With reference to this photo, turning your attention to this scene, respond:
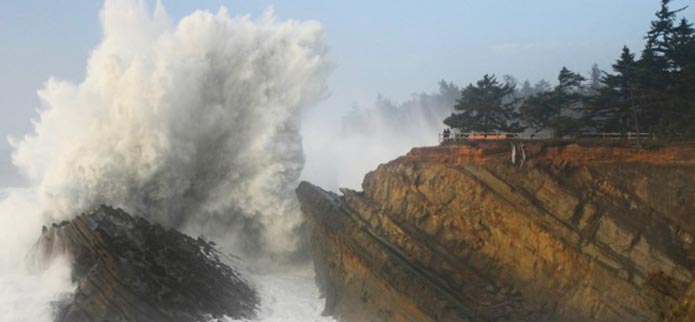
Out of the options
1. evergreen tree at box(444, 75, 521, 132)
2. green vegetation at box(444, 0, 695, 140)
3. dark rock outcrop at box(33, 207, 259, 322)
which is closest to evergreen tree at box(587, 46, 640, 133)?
green vegetation at box(444, 0, 695, 140)

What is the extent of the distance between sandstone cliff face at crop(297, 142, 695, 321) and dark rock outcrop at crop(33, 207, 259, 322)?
157 inches

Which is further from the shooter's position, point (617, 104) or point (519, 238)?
point (617, 104)

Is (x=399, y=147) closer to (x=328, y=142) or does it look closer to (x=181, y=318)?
(x=328, y=142)

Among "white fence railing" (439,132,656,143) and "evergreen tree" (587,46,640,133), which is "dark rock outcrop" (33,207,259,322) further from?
"evergreen tree" (587,46,640,133)

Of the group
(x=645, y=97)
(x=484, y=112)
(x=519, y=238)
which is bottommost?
(x=519, y=238)

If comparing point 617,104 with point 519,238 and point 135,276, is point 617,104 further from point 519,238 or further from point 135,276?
point 135,276

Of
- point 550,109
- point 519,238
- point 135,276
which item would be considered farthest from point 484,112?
point 135,276

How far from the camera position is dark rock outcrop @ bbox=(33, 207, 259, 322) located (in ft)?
52.6

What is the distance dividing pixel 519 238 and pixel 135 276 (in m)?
11.6

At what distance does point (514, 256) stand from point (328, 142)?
101 ft

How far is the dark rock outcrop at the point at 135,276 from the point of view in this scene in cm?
1603

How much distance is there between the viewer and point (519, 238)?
17562 millimetres

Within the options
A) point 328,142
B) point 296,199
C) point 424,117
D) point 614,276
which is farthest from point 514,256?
point 424,117

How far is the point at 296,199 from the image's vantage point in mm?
24422
